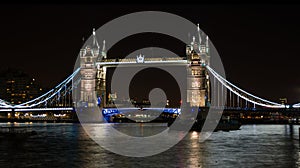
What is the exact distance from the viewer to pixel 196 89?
79938 millimetres

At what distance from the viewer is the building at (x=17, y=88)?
127750mm

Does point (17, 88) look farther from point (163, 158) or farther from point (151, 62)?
point (163, 158)

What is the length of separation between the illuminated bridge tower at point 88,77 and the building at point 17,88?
3922 cm

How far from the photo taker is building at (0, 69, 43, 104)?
419 ft

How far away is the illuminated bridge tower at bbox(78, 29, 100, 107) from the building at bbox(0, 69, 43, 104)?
3922cm

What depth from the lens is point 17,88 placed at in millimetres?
130625

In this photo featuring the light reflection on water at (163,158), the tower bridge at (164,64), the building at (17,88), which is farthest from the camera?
the building at (17,88)

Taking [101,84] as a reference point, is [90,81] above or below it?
above

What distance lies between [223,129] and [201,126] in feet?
7.71

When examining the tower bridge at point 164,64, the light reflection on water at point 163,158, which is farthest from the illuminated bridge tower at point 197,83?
the light reflection on water at point 163,158

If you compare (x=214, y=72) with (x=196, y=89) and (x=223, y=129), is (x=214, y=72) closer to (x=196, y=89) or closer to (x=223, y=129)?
(x=196, y=89)

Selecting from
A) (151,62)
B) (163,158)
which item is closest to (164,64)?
(151,62)

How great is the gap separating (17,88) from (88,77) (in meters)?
47.2

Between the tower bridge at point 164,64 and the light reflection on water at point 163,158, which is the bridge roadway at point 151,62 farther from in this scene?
the light reflection on water at point 163,158
